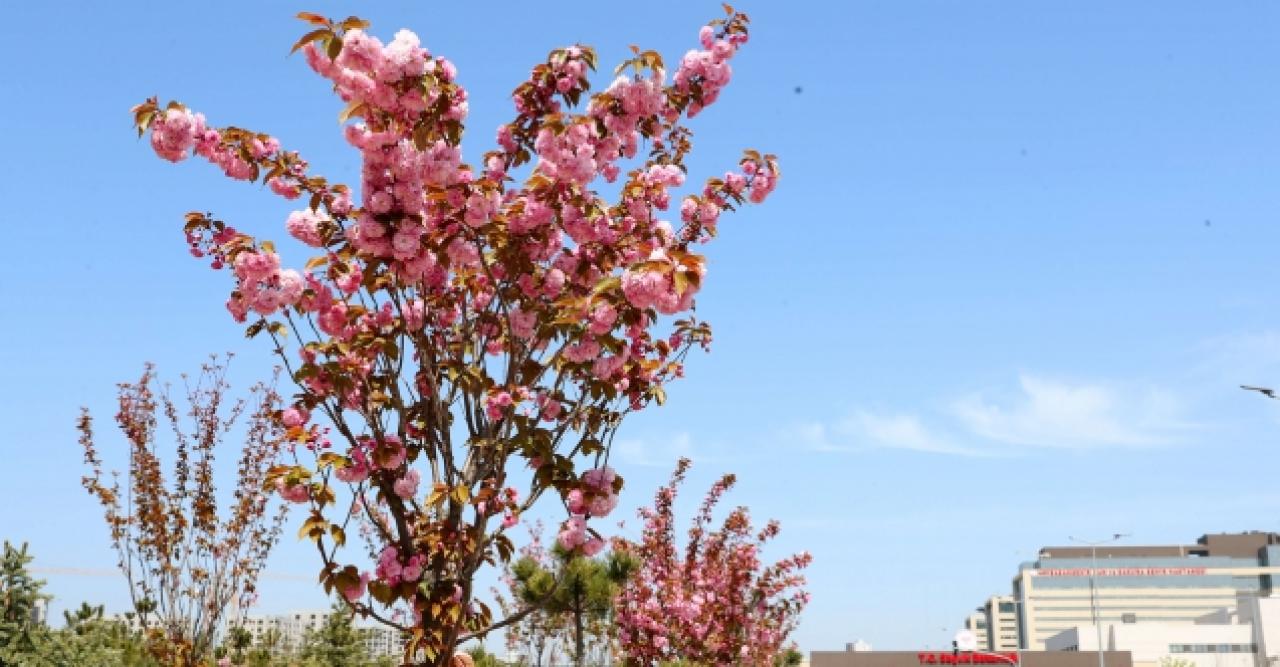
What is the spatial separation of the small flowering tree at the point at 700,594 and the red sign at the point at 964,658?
2833 inches

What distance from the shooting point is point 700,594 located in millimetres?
20484

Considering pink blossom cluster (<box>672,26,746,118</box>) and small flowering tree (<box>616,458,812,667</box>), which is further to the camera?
small flowering tree (<box>616,458,812,667</box>)

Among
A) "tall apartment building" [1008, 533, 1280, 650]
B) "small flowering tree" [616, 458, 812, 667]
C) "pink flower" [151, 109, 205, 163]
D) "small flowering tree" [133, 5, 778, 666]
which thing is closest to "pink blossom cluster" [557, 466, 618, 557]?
"small flowering tree" [133, 5, 778, 666]

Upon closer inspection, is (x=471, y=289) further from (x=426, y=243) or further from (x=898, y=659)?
(x=898, y=659)

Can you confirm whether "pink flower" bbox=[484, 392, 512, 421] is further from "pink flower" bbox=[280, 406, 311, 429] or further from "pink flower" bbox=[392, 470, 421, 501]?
"pink flower" bbox=[280, 406, 311, 429]

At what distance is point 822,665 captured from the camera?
9044 cm

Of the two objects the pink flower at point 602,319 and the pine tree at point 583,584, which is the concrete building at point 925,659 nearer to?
the pine tree at point 583,584

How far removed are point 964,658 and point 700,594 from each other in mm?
77243

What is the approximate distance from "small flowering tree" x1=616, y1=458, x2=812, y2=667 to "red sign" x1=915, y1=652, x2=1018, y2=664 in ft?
236

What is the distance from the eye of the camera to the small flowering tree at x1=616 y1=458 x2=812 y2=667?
19.9 m

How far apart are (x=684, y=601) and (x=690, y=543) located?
84.9 inches

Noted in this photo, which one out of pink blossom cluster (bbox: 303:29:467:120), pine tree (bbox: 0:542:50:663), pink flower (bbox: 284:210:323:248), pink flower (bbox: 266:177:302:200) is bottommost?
pine tree (bbox: 0:542:50:663)

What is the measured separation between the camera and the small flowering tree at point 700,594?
19.9 m

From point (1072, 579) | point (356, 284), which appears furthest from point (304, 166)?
point (1072, 579)
